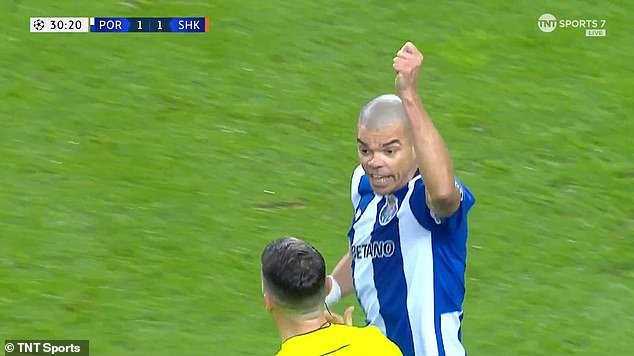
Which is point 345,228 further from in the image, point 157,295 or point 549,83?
point 549,83

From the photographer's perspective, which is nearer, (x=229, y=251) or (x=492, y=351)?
Result: (x=492, y=351)

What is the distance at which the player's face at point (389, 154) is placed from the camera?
213 inches

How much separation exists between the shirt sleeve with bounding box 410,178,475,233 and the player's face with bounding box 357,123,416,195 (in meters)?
0.10

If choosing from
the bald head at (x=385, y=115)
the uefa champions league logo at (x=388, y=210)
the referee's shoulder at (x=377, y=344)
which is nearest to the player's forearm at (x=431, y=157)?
the bald head at (x=385, y=115)

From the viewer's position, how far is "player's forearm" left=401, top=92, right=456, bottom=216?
16.6 feet

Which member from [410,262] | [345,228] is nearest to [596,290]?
[345,228]

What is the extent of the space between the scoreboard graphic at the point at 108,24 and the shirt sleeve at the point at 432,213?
7.37 metres

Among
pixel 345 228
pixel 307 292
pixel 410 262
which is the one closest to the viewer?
pixel 307 292

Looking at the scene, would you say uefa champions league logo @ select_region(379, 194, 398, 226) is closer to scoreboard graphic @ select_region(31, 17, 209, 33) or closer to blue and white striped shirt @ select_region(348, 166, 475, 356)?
blue and white striped shirt @ select_region(348, 166, 475, 356)

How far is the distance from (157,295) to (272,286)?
4.76 metres

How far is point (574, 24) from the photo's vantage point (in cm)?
1309

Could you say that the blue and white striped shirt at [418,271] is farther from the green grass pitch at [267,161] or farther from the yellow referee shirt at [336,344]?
the green grass pitch at [267,161]

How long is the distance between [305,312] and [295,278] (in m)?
0.12

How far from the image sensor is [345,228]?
9898 millimetres
